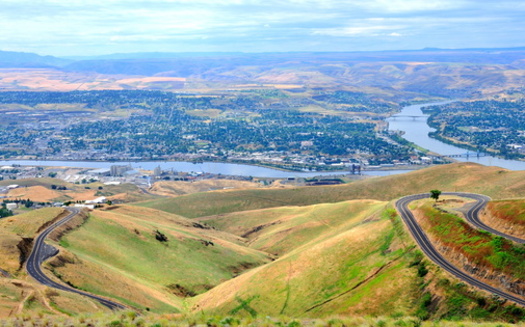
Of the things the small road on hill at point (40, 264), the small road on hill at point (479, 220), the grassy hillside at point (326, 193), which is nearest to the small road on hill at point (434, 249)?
the small road on hill at point (479, 220)

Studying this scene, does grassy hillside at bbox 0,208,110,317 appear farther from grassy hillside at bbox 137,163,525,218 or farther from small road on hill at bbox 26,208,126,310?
grassy hillside at bbox 137,163,525,218

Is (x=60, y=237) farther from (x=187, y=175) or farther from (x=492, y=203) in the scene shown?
(x=187, y=175)

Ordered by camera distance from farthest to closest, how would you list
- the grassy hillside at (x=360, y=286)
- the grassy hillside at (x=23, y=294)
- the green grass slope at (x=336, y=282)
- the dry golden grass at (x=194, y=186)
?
1. the dry golden grass at (x=194, y=186)
2. the green grass slope at (x=336, y=282)
3. the grassy hillside at (x=360, y=286)
4. the grassy hillside at (x=23, y=294)

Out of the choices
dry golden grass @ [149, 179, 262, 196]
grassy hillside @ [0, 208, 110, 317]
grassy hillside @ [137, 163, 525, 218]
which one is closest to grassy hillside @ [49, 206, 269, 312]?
grassy hillside @ [0, 208, 110, 317]

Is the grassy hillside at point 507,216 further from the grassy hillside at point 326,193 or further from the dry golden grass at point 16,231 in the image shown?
the grassy hillside at point 326,193

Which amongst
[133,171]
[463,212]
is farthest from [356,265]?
[133,171]

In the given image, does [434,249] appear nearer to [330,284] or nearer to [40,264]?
[330,284]
